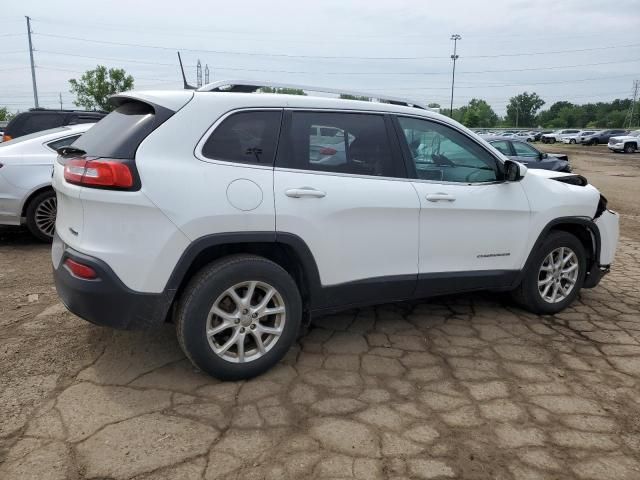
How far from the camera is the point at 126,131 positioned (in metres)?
3.00

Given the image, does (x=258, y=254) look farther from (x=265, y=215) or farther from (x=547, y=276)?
(x=547, y=276)

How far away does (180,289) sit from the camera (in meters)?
3.12

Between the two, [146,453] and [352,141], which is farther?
[352,141]

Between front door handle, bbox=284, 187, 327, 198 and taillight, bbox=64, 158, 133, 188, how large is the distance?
907 mm

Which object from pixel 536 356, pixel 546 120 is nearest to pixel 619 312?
pixel 536 356

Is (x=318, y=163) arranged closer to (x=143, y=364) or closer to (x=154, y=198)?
(x=154, y=198)

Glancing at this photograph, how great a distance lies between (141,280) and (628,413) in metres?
2.86

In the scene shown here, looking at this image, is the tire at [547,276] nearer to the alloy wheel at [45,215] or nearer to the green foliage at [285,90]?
the green foliage at [285,90]

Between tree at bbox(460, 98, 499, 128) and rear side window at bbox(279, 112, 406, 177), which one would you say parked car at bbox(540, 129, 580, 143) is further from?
rear side window at bbox(279, 112, 406, 177)

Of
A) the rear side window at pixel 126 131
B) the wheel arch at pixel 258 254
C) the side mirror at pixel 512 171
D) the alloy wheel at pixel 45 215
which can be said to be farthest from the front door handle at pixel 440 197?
the alloy wheel at pixel 45 215

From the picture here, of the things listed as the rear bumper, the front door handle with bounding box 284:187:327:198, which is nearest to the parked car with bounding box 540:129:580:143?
the front door handle with bounding box 284:187:327:198

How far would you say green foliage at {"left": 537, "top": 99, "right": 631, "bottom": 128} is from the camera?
339ft

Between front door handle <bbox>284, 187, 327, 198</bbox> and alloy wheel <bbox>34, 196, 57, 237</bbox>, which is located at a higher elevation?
front door handle <bbox>284, 187, 327, 198</bbox>

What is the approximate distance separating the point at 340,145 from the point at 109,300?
5.66 feet
